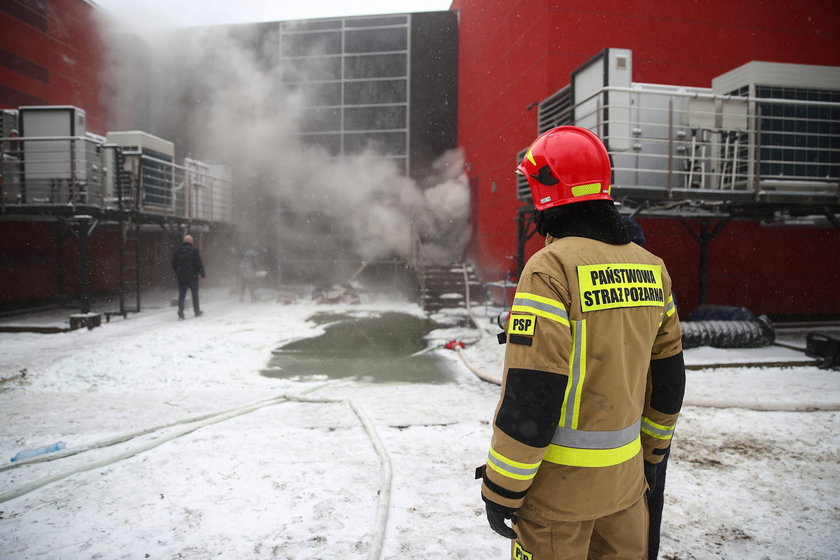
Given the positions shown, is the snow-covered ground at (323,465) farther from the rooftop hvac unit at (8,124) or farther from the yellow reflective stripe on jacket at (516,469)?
the rooftop hvac unit at (8,124)

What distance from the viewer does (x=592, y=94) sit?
22.5 ft

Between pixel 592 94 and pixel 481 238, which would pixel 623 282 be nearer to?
pixel 592 94

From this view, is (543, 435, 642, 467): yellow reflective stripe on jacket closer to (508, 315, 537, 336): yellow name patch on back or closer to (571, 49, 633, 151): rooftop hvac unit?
(508, 315, 537, 336): yellow name patch on back

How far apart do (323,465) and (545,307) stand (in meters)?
2.76

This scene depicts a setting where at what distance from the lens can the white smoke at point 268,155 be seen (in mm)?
17484

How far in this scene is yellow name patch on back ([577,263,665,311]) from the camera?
1.50 m

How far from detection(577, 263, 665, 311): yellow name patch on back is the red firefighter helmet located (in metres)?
0.26

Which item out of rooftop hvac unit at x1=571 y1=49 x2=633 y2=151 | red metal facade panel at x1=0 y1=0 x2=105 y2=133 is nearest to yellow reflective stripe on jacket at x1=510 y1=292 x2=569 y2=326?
rooftop hvac unit at x1=571 y1=49 x2=633 y2=151

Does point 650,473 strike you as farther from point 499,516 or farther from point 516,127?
point 516,127

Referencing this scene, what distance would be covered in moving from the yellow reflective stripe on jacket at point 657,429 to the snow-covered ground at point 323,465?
1.18m

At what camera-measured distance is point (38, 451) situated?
380 cm

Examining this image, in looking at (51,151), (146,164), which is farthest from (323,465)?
(146,164)

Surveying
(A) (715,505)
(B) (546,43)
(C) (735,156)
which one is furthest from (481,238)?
(A) (715,505)

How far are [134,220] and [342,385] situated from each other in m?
8.96
